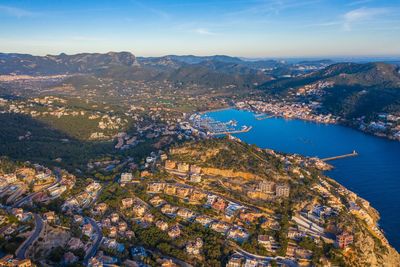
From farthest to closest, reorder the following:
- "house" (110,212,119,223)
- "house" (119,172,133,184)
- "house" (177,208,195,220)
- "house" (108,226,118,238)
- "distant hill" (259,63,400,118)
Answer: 1. "distant hill" (259,63,400,118)
2. "house" (119,172,133,184)
3. "house" (177,208,195,220)
4. "house" (110,212,119,223)
5. "house" (108,226,118,238)

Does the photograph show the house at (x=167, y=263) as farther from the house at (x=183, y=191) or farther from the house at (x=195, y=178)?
the house at (x=195, y=178)

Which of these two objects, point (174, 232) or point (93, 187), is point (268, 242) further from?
point (93, 187)

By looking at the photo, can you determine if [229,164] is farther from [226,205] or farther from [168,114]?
[168,114]

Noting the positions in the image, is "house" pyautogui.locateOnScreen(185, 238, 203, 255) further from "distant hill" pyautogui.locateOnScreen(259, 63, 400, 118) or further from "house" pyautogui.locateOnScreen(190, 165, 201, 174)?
"distant hill" pyautogui.locateOnScreen(259, 63, 400, 118)

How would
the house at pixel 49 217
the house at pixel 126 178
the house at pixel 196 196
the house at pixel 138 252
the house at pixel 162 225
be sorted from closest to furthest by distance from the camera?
1. the house at pixel 138 252
2. the house at pixel 49 217
3. the house at pixel 162 225
4. the house at pixel 196 196
5. the house at pixel 126 178

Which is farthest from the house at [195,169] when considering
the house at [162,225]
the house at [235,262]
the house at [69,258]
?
the house at [69,258]

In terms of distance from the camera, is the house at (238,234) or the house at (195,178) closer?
the house at (238,234)

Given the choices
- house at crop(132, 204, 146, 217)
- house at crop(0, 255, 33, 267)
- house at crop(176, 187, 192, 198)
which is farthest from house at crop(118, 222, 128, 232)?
house at crop(0, 255, 33, 267)

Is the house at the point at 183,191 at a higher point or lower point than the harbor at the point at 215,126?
higher
